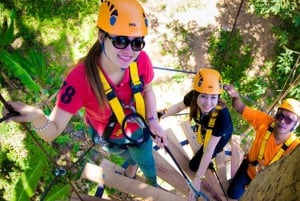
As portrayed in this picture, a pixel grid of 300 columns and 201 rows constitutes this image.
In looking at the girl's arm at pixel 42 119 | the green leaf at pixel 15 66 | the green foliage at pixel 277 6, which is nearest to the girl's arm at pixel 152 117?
the girl's arm at pixel 42 119

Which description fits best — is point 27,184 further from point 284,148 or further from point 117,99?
point 284,148

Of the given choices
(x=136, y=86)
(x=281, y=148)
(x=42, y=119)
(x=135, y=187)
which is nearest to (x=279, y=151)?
(x=281, y=148)

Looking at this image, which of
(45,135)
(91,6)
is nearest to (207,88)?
(45,135)

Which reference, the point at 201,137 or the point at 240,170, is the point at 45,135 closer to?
the point at 201,137

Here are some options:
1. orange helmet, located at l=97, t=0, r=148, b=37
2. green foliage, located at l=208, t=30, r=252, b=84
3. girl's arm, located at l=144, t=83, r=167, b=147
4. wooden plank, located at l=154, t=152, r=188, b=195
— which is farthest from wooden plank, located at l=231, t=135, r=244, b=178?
green foliage, located at l=208, t=30, r=252, b=84

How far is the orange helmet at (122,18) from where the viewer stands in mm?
2197

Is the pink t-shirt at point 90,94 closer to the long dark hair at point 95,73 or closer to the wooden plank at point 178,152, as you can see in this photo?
the long dark hair at point 95,73

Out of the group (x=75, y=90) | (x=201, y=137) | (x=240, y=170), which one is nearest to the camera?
(x=75, y=90)

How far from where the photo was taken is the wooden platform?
3275 mm

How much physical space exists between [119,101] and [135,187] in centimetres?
115

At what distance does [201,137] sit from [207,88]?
2.04 ft

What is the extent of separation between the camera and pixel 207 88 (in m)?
3.21

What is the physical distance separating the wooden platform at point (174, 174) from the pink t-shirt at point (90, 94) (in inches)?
29.3

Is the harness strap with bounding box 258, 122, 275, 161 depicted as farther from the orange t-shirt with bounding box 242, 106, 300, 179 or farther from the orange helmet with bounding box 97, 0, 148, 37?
the orange helmet with bounding box 97, 0, 148, 37
